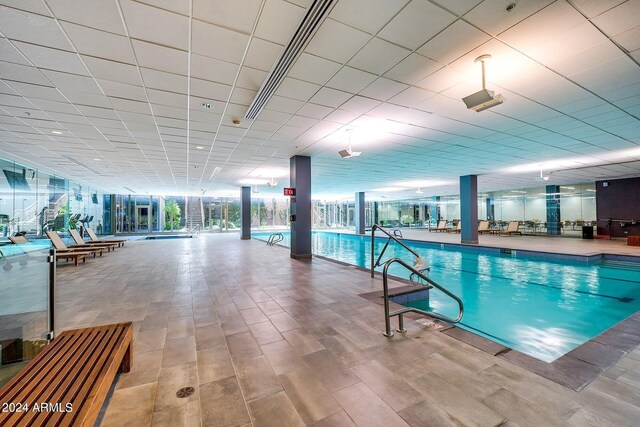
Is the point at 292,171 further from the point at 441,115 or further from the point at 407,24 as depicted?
the point at 407,24

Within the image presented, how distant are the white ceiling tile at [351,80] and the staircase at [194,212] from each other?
2131 cm

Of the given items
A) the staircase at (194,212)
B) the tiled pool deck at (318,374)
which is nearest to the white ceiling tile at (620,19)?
the tiled pool deck at (318,374)

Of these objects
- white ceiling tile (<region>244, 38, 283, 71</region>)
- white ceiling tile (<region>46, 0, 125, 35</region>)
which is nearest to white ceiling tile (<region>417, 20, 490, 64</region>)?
white ceiling tile (<region>244, 38, 283, 71</region>)

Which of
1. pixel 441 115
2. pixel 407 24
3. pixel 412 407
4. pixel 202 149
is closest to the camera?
pixel 412 407

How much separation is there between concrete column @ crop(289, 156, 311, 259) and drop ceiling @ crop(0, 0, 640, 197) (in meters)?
0.84

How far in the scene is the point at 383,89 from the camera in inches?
144

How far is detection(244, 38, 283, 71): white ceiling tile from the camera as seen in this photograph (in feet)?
8.89

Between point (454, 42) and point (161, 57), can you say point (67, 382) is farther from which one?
point (454, 42)

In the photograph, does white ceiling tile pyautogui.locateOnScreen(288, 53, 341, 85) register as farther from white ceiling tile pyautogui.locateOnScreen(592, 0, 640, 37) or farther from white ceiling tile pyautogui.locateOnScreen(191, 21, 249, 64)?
white ceiling tile pyautogui.locateOnScreen(592, 0, 640, 37)

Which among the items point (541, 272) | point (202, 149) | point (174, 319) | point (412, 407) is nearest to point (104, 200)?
point (202, 149)

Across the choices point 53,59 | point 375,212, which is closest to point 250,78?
point 53,59

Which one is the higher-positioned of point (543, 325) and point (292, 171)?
point (292, 171)

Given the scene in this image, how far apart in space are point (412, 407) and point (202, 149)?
7104mm

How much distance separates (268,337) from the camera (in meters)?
2.63
